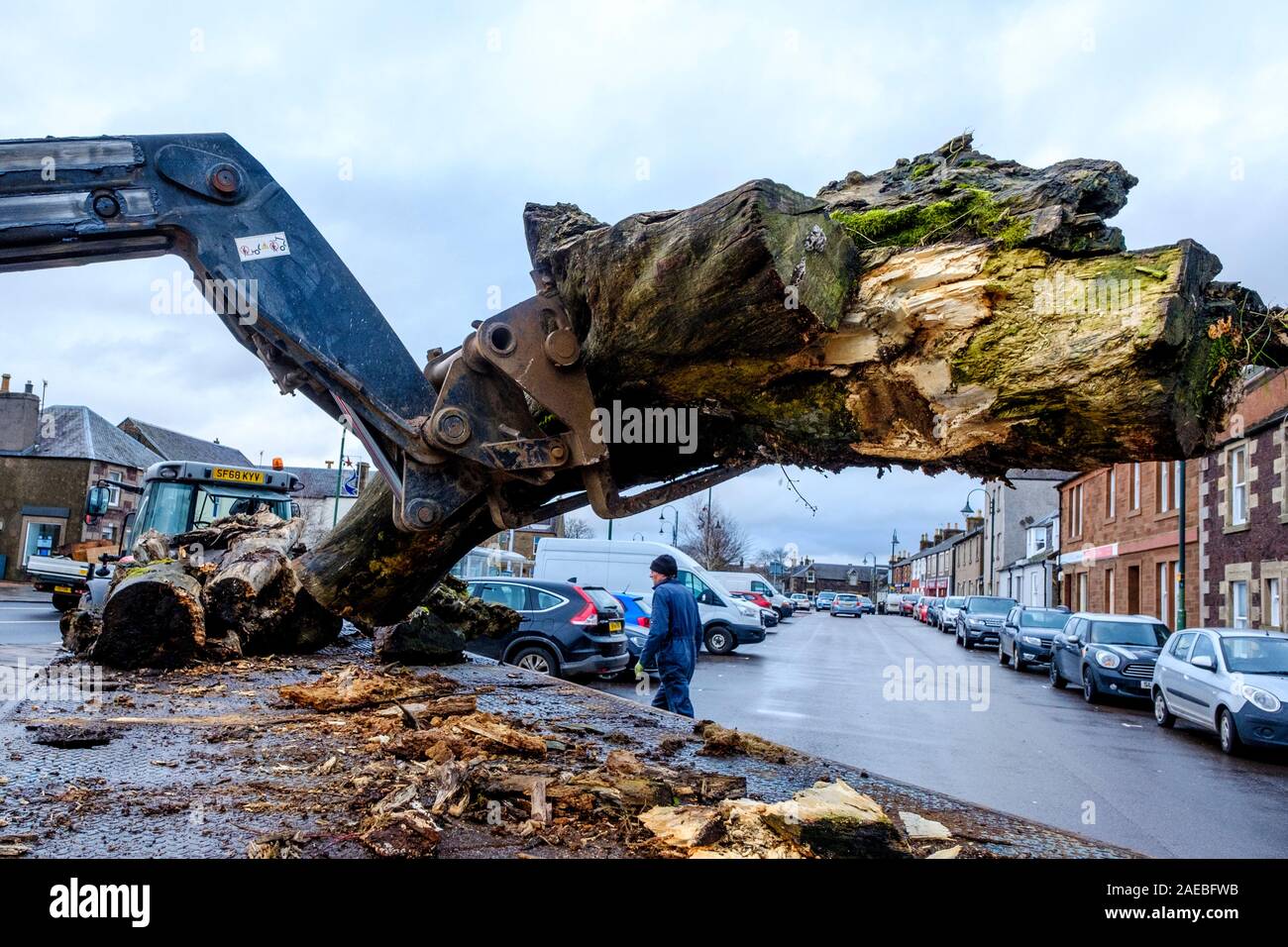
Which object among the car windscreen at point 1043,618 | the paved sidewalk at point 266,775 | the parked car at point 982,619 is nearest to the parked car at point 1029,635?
the car windscreen at point 1043,618

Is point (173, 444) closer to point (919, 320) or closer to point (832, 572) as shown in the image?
point (919, 320)

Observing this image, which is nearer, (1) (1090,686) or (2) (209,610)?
(2) (209,610)

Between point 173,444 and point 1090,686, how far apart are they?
183 ft

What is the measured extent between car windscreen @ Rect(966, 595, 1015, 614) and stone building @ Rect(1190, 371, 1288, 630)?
820 centimetres

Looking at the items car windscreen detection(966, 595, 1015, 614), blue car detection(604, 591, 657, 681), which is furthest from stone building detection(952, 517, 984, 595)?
blue car detection(604, 591, 657, 681)

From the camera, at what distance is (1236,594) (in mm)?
22969

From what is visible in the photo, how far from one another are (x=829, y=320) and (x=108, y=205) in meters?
2.64

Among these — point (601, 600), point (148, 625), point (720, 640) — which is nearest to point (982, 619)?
point (720, 640)

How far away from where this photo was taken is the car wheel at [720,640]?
2303 cm

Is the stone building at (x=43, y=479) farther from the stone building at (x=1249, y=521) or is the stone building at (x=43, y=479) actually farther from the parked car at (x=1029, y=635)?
the stone building at (x=1249, y=521)

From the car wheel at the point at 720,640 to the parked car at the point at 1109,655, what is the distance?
24.1ft

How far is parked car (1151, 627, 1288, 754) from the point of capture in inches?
415

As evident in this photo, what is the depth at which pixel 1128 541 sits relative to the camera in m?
32.5
